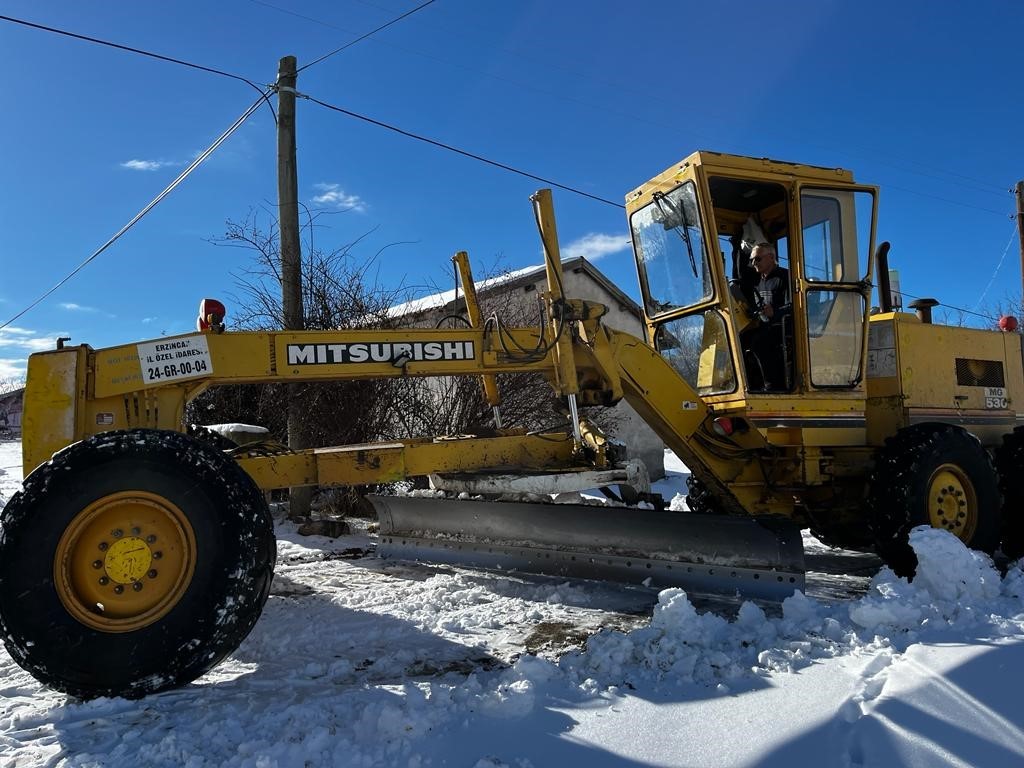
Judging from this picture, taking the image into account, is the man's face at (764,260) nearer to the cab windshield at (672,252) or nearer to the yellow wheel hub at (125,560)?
the cab windshield at (672,252)

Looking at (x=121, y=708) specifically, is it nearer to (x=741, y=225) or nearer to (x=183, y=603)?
(x=183, y=603)

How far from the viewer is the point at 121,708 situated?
2889mm

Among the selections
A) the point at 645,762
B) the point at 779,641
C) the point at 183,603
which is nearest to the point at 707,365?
the point at 779,641

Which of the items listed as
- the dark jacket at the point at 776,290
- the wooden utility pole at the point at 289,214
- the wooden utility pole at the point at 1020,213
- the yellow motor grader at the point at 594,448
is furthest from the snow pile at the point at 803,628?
the wooden utility pole at the point at 1020,213

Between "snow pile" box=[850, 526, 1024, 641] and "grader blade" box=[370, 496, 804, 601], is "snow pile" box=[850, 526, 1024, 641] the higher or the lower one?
the lower one

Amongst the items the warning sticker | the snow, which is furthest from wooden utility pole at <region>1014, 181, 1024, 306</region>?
the warning sticker

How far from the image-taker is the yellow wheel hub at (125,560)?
3.03 m

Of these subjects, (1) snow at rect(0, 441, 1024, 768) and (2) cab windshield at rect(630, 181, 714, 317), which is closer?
(1) snow at rect(0, 441, 1024, 768)

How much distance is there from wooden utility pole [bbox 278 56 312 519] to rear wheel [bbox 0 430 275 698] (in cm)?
506

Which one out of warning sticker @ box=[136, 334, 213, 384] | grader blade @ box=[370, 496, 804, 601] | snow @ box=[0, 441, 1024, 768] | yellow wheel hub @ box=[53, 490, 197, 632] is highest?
warning sticker @ box=[136, 334, 213, 384]

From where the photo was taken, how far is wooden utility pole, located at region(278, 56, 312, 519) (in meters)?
8.16

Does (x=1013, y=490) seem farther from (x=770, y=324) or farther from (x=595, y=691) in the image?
(x=595, y=691)

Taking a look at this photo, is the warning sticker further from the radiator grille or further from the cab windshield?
the radiator grille

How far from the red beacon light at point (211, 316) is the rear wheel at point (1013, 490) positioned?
6.05 meters
